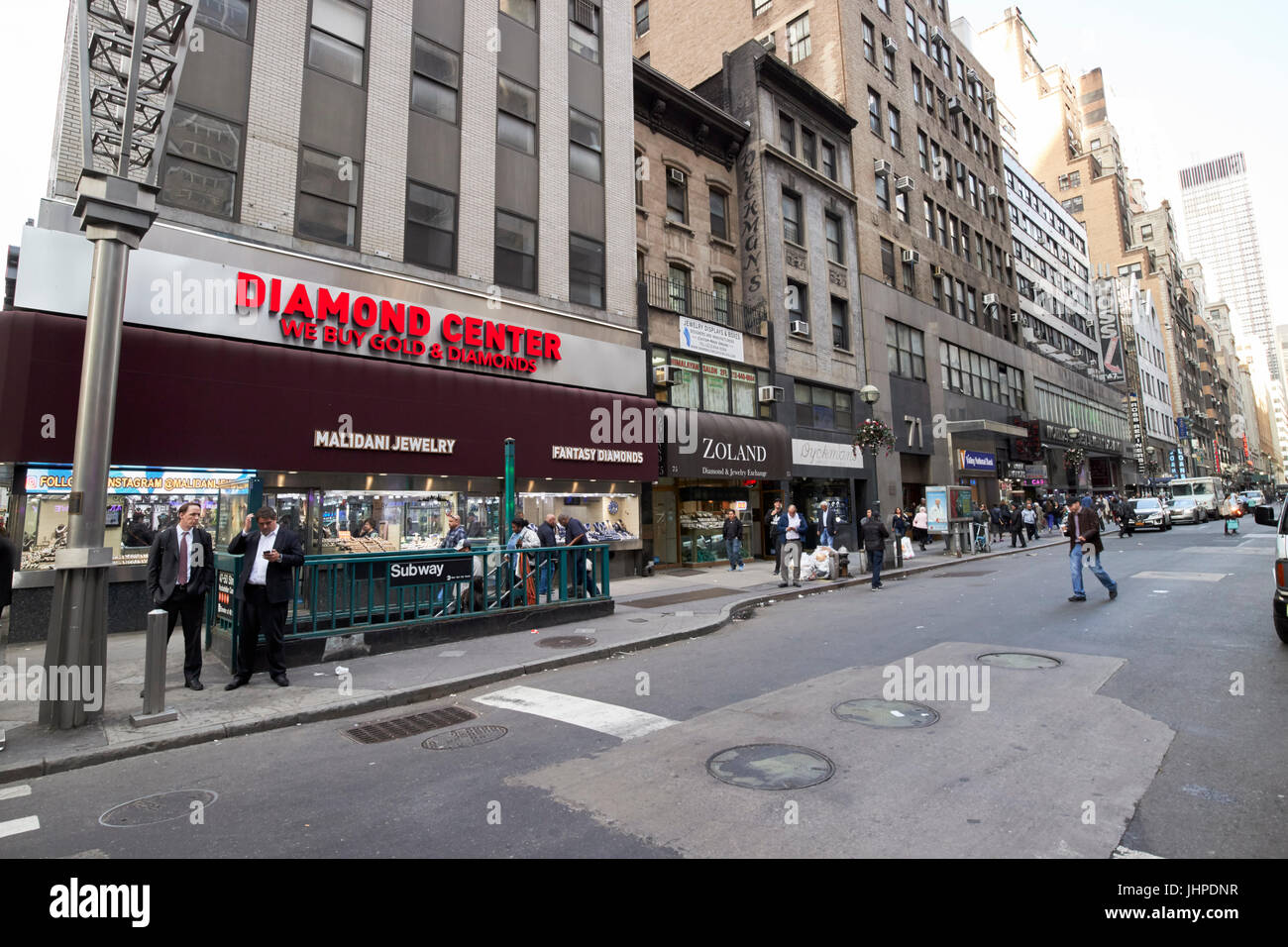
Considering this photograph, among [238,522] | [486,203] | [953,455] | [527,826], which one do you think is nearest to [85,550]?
[527,826]

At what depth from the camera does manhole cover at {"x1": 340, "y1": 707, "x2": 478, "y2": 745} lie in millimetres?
5676

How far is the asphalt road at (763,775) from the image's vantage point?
348 cm

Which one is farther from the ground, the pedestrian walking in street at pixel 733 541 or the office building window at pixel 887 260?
the office building window at pixel 887 260

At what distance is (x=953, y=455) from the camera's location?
32.8 m

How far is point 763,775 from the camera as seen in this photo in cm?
432

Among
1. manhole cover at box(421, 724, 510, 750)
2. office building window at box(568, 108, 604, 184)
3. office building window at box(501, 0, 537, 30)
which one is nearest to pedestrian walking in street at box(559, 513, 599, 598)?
manhole cover at box(421, 724, 510, 750)

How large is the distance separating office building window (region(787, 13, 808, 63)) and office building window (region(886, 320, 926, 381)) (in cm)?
1286

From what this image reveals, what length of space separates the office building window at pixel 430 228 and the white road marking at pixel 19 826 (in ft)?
41.1

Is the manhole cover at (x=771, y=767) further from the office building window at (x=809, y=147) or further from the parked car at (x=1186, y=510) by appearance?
the parked car at (x=1186, y=510)

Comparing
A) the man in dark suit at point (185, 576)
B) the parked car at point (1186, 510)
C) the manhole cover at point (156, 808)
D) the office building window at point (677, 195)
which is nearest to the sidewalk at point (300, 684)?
the man in dark suit at point (185, 576)

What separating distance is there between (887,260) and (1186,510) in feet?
82.6

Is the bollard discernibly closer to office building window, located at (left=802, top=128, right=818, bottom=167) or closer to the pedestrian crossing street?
the pedestrian crossing street
